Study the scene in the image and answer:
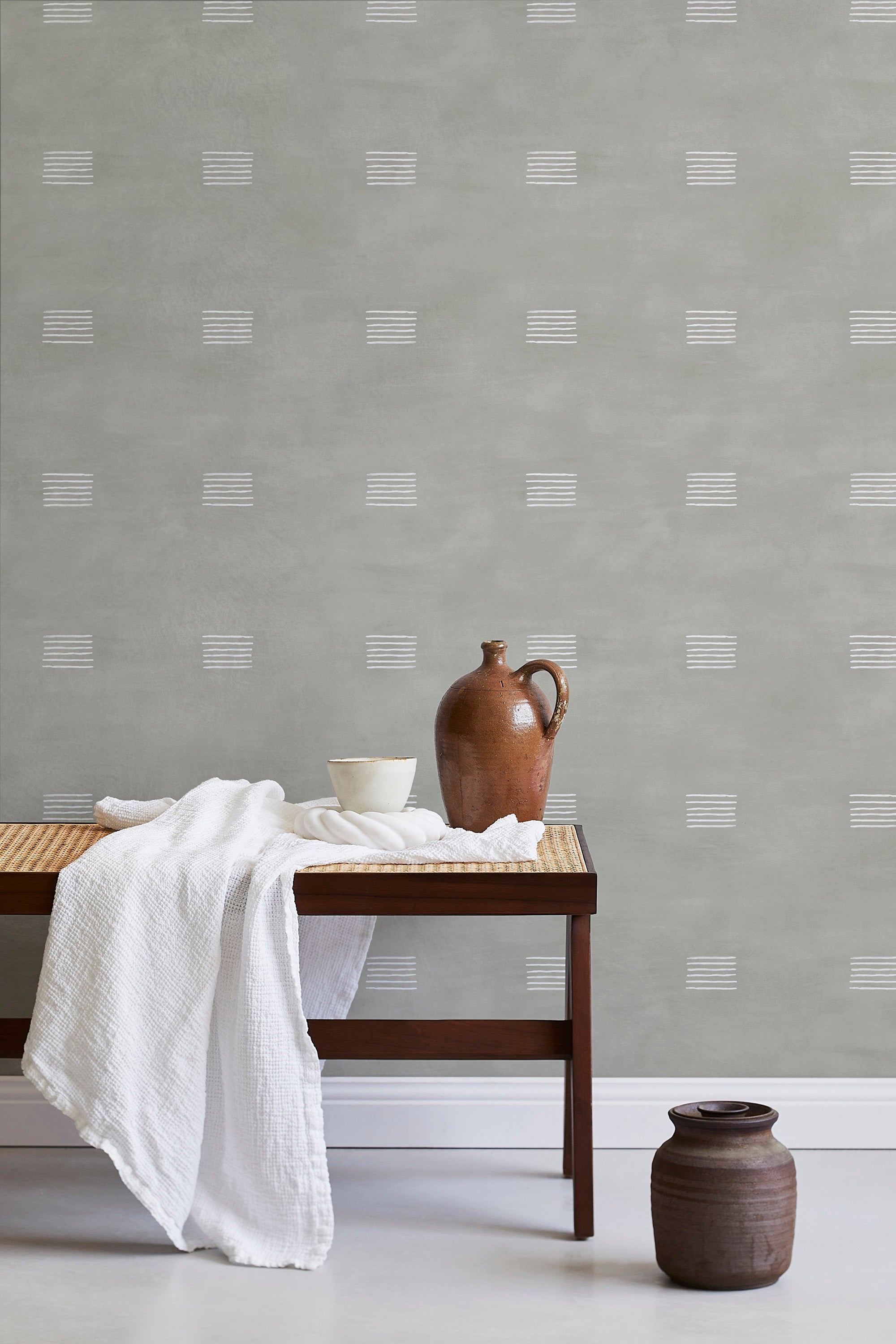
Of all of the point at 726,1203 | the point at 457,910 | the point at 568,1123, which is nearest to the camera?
the point at 726,1203

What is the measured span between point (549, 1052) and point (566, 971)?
1.63 ft

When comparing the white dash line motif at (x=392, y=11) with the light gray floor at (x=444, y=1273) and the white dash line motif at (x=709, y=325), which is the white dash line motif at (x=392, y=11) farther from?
the light gray floor at (x=444, y=1273)

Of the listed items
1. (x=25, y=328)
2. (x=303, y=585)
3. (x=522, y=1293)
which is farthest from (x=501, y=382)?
(x=522, y=1293)

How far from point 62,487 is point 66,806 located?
0.64 meters

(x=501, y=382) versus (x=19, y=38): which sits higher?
(x=19, y=38)

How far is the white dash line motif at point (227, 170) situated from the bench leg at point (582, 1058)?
5.21 ft

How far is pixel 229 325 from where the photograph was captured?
251cm

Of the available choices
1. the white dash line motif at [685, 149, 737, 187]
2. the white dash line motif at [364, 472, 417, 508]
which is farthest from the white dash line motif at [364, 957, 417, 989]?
the white dash line motif at [685, 149, 737, 187]

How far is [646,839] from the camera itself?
2500 mm

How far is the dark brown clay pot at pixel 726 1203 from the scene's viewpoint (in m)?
1.76

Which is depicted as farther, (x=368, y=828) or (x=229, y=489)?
(x=229, y=489)

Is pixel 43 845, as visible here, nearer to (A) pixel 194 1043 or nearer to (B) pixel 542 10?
(A) pixel 194 1043

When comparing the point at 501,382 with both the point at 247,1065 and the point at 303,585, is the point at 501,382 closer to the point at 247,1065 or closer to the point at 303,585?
the point at 303,585

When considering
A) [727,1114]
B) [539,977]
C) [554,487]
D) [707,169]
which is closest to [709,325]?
[707,169]
